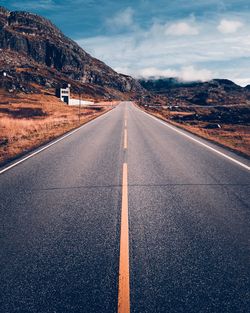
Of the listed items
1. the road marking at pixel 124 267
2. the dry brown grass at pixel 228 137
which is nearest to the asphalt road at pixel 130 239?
the road marking at pixel 124 267

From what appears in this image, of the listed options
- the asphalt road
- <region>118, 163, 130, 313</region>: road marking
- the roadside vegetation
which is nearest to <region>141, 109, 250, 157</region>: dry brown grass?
the roadside vegetation

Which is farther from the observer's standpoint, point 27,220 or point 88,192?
point 88,192

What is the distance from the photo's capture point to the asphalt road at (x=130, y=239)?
3.50m

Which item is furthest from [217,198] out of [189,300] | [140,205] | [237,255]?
[189,300]

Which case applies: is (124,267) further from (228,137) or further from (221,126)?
(221,126)

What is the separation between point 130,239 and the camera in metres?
4.89

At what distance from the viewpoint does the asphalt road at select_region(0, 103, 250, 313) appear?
3.50m

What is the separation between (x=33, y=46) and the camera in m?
191

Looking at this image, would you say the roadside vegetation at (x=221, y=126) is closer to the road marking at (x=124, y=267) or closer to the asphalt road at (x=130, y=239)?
the asphalt road at (x=130, y=239)

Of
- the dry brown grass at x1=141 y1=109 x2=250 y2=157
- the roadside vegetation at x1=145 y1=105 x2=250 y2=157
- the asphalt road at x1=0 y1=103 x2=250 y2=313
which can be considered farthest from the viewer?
the roadside vegetation at x1=145 y1=105 x2=250 y2=157

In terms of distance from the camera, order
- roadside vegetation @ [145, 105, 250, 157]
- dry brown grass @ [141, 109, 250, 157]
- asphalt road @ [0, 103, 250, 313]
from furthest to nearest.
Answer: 1. roadside vegetation @ [145, 105, 250, 157]
2. dry brown grass @ [141, 109, 250, 157]
3. asphalt road @ [0, 103, 250, 313]

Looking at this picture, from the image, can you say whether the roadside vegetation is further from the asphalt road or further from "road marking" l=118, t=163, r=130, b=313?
"road marking" l=118, t=163, r=130, b=313

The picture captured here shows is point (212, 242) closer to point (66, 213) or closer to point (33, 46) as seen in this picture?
point (66, 213)

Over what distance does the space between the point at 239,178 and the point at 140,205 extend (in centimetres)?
352
